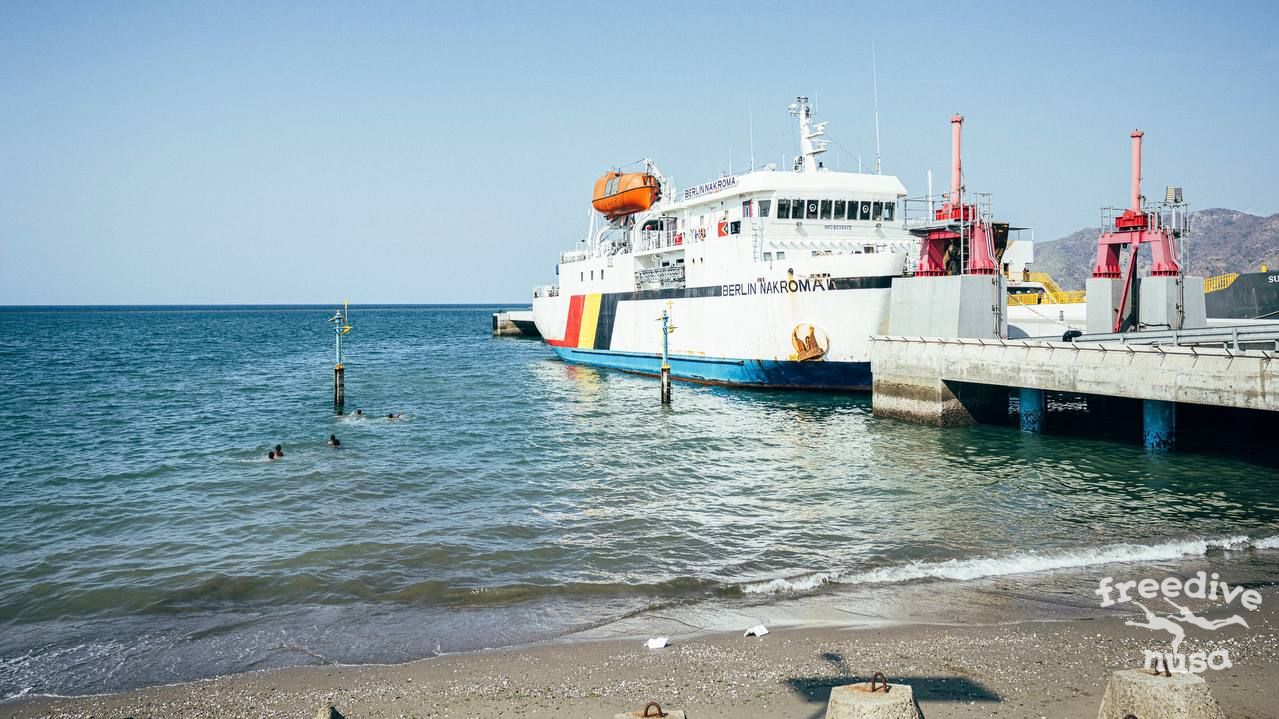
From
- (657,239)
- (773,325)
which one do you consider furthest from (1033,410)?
(657,239)

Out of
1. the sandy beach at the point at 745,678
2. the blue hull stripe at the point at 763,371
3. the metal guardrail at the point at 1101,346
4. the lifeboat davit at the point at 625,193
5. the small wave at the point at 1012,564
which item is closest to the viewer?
the sandy beach at the point at 745,678

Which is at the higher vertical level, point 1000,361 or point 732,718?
point 1000,361

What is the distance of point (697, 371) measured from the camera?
35562 millimetres

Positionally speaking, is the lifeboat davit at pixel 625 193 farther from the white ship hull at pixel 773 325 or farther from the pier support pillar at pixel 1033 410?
the pier support pillar at pixel 1033 410

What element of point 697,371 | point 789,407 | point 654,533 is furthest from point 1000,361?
point 697,371

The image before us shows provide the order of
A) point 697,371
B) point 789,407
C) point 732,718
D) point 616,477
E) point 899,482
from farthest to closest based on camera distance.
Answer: point 697,371 → point 789,407 → point 616,477 → point 899,482 → point 732,718

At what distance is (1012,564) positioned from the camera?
489 inches

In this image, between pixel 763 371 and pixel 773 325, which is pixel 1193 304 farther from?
pixel 763 371

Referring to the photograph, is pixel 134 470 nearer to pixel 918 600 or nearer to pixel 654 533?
pixel 654 533

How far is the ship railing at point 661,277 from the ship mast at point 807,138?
6909 mm

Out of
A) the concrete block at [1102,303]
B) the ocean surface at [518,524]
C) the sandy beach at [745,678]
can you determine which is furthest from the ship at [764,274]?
the sandy beach at [745,678]

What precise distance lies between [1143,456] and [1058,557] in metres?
8.73

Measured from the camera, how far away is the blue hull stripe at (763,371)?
2945 centimetres

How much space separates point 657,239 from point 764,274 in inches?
420
